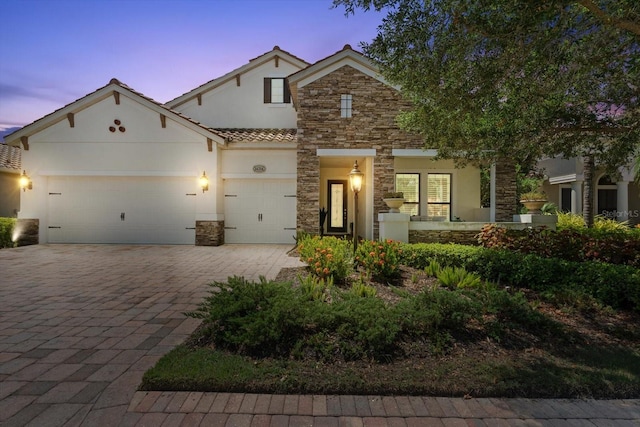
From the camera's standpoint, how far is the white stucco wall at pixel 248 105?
51.4 feet

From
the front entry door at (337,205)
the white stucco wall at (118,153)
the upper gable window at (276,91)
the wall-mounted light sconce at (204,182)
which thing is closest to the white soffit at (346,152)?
the front entry door at (337,205)

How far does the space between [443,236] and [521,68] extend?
20.9 feet

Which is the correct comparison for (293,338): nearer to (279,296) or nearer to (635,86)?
(279,296)

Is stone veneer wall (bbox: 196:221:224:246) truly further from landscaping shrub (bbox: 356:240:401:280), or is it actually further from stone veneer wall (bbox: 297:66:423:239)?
landscaping shrub (bbox: 356:240:401:280)

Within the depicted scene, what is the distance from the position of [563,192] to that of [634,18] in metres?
18.3

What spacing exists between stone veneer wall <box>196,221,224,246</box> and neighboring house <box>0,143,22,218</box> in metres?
10.5

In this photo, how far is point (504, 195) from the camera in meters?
12.1

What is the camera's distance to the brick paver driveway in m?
2.85

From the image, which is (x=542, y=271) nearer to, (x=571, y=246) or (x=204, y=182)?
(x=571, y=246)

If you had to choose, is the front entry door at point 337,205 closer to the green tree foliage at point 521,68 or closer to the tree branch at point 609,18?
the green tree foliage at point 521,68

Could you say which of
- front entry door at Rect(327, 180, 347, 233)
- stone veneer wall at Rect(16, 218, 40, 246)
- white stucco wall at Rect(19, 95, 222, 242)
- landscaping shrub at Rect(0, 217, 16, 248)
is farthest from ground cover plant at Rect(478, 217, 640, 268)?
landscaping shrub at Rect(0, 217, 16, 248)

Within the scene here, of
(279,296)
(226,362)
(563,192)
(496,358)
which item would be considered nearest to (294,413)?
(226,362)

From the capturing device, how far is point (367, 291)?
17.3ft

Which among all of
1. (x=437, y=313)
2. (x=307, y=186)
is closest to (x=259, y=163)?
(x=307, y=186)
